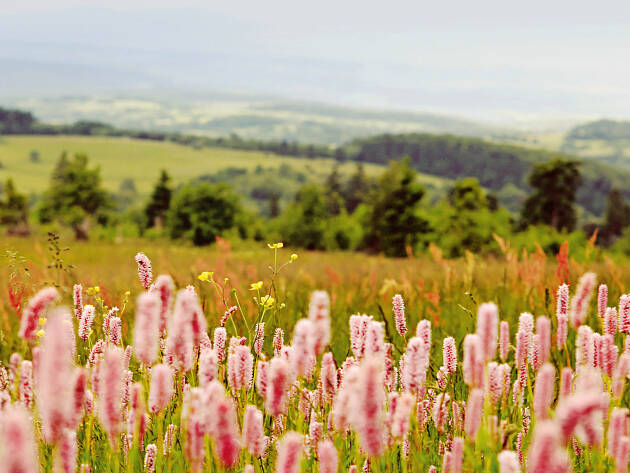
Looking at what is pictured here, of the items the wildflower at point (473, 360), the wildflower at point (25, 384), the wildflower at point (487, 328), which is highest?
the wildflower at point (487, 328)

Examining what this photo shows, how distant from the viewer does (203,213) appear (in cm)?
5069

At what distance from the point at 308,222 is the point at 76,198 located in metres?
24.9

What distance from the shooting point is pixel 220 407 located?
1.34 m

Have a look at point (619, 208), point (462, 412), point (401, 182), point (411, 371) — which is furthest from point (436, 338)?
point (619, 208)

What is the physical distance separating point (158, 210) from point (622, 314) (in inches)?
3111

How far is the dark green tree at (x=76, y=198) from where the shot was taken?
58744mm

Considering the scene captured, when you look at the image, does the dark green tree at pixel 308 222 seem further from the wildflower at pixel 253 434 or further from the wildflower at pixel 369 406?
the wildflower at pixel 369 406

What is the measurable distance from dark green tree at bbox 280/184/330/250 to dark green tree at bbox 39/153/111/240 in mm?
20390

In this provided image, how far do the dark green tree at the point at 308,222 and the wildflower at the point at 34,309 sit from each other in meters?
48.1

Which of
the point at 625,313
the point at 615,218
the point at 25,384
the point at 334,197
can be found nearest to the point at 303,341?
the point at 25,384

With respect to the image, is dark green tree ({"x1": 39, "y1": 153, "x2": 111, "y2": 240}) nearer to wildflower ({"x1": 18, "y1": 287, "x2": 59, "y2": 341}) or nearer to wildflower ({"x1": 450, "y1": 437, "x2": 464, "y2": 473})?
wildflower ({"x1": 18, "y1": 287, "x2": 59, "y2": 341})

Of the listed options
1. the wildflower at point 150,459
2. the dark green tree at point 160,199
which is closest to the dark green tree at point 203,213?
the dark green tree at point 160,199

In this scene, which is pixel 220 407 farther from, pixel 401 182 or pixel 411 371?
pixel 401 182

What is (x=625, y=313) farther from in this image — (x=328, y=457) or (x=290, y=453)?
(x=290, y=453)
